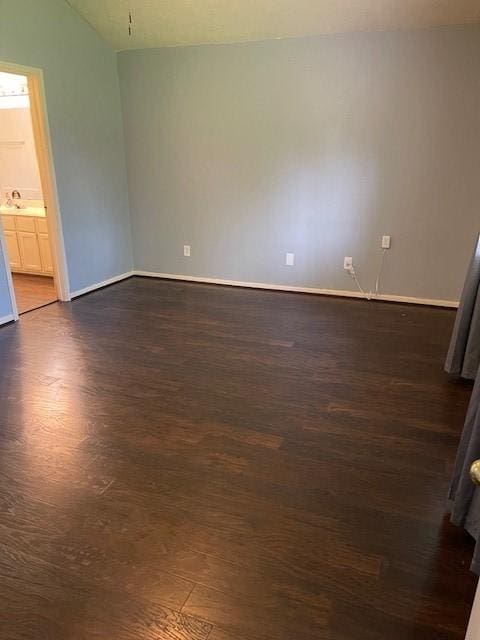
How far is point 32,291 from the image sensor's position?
4.85 meters

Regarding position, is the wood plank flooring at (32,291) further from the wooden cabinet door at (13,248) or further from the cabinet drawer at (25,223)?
the cabinet drawer at (25,223)

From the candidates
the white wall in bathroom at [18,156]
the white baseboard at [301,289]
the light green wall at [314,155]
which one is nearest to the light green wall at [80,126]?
the light green wall at [314,155]

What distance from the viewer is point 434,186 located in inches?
160

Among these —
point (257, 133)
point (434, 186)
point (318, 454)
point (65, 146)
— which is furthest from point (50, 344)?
point (434, 186)

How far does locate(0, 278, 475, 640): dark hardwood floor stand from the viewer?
1438 mm

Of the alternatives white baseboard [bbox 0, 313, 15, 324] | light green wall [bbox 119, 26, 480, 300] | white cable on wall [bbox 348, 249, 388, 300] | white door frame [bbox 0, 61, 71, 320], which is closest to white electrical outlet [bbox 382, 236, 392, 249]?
light green wall [bbox 119, 26, 480, 300]

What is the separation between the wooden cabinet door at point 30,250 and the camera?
5188mm

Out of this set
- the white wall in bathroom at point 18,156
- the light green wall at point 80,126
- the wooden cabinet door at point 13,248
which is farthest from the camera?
the white wall in bathroom at point 18,156

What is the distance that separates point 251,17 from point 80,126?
188cm

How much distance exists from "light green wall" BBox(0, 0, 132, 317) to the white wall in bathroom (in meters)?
1.27

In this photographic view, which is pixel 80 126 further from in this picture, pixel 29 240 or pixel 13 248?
pixel 13 248

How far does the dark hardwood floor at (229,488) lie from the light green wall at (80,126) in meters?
1.48

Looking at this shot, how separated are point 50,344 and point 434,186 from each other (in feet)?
11.7

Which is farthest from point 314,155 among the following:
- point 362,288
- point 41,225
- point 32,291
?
point 32,291
